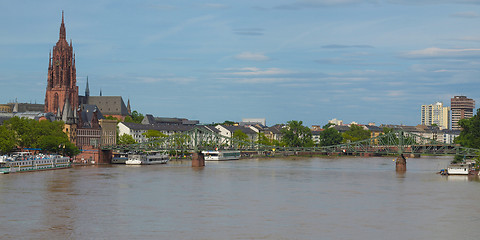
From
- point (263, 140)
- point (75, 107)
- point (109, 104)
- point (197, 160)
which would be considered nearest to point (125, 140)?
point (75, 107)

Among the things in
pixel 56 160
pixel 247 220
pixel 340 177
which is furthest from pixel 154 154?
pixel 247 220

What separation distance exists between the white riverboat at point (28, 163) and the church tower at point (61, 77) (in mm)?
66715

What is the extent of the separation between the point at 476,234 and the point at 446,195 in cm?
1984

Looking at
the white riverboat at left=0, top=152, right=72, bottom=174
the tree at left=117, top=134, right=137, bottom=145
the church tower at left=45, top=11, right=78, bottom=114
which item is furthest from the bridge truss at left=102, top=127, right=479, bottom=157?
the church tower at left=45, top=11, right=78, bottom=114

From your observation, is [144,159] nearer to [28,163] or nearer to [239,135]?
[28,163]

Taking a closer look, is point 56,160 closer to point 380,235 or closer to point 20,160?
point 20,160

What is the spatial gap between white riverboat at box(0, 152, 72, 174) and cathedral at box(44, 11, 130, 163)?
56.8 feet

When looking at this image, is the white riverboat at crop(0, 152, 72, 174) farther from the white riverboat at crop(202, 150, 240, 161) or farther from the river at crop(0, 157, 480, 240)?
the white riverboat at crop(202, 150, 240, 161)

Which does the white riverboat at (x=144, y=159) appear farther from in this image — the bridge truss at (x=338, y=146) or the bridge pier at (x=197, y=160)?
the bridge pier at (x=197, y=160)

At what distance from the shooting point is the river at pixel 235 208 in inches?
1599

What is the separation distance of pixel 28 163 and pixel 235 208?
4323 cm

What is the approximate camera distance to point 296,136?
612ft

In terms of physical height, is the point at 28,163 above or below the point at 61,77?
below

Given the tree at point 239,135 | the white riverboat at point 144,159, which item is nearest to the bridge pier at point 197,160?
the white riverboat at point 144,159
